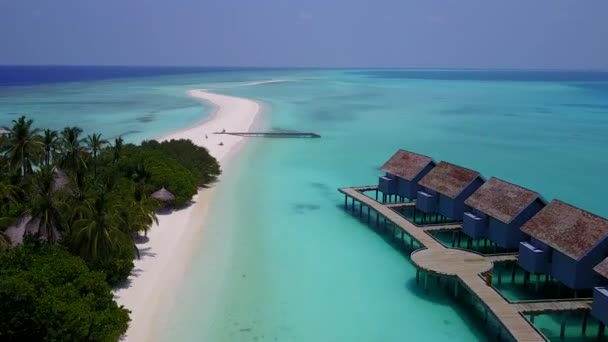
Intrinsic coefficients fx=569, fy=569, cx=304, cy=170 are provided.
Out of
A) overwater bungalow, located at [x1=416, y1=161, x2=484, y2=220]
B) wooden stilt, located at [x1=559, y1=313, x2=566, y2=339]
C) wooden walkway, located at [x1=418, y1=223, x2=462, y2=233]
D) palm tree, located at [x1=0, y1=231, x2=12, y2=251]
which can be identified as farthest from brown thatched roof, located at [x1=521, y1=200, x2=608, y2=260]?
palm tree, located at [x1=0, y1=231, x2=12, y2=251]

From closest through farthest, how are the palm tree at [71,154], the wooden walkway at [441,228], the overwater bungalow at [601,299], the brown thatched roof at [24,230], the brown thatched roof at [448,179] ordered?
1. the overwater bungalow at [601,299]
2. the brown thatched roof at [24,230]
3. the wooden walkway at [441,228]
4. the brown thatched roof at [448,179]
5. the palm tree at [71,154]

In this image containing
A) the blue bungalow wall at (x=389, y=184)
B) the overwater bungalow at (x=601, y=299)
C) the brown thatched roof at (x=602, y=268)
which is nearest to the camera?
the overwater bungalow at (x=601, y=299)

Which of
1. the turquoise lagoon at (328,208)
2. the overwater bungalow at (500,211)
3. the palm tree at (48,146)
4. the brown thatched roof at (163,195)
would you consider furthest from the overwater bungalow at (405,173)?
the palm tree at (48,146)

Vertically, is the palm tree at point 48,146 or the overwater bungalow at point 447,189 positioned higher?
the palm tree at point 48,146

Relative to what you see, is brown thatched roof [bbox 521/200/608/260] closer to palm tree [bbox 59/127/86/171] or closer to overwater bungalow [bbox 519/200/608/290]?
overwater bungalow [bbox 519/200/608/290]

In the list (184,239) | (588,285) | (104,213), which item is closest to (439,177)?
(588,285)

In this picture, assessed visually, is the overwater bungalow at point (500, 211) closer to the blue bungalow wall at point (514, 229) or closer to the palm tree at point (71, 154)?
the blue bungalow wall at point (514, 229)

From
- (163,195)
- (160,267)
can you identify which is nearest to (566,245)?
(160,267)
